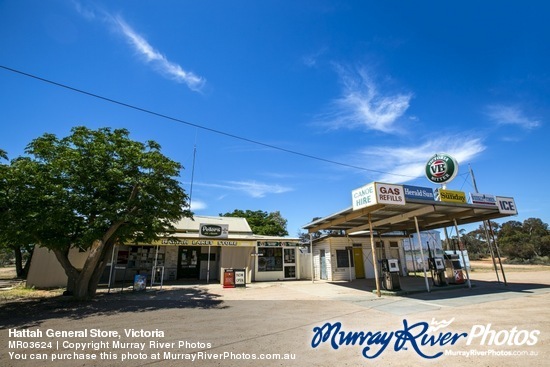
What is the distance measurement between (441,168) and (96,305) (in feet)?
56.9

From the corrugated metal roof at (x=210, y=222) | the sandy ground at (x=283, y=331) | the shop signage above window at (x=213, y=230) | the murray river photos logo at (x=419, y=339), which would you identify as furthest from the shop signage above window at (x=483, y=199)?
the corrugated metal roof at (x=210, y=222)

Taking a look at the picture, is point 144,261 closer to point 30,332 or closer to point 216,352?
point 30,332

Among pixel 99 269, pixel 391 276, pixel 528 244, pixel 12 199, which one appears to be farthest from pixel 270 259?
pixel 528 244

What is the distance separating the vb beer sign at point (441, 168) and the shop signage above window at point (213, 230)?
12.9m

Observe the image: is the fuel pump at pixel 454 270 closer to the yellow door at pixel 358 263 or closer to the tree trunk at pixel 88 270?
the yellow door at pixel 358 263

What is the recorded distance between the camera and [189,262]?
1908cm

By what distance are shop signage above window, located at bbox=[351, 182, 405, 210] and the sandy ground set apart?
12.3 feet

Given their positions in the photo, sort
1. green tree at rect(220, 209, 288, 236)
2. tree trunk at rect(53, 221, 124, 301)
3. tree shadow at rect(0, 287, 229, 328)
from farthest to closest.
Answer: green tree at rect(220, 209, 288, 236) < tree trunk at rect(53, 221, 124, 301) < tree shadow at rect(0, 287, 229, 328)

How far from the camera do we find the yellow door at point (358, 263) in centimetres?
1933

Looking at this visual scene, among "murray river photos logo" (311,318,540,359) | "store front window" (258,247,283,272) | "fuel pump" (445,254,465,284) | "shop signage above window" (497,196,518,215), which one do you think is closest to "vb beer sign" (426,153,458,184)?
"shop signage above window" (497,196,518,215)

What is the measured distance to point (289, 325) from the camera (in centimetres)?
678

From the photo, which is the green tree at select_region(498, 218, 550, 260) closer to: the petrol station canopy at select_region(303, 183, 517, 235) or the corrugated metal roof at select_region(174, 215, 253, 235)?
the petrol station canopy at select_region(303, 183, 517, 235)

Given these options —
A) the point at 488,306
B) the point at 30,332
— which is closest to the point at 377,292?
the point at 488,306

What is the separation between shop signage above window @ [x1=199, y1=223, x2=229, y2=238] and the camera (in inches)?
658
